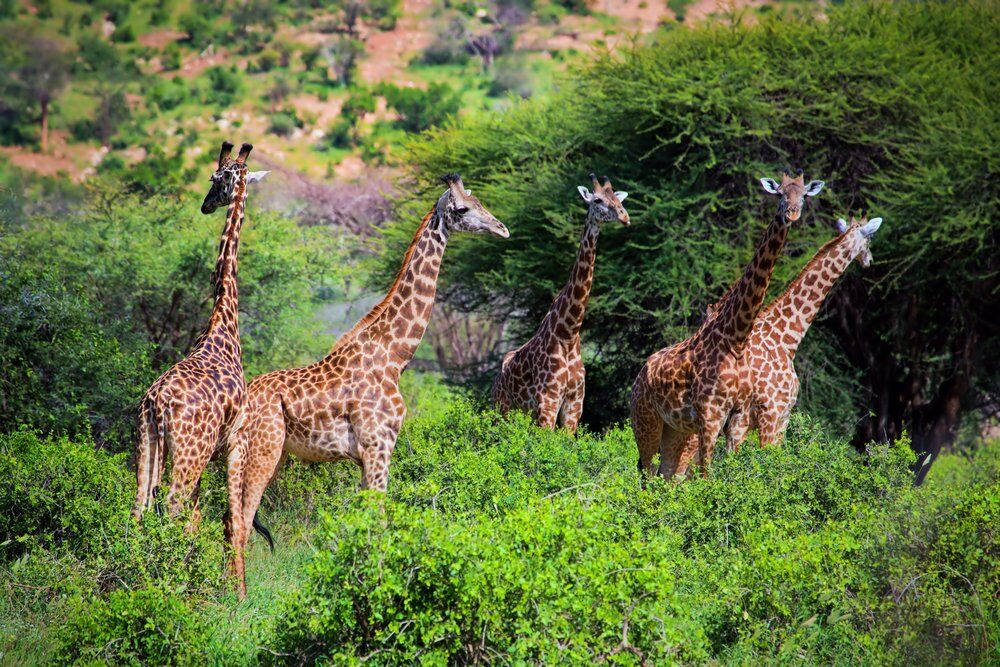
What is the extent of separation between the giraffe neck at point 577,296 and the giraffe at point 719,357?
2.56 ft

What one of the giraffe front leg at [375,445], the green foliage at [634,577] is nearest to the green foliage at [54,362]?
the giraffe front leg at [375,445]

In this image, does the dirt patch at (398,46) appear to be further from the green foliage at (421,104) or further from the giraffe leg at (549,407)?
the giraffe leg at (549,407)

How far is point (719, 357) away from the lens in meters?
9.59

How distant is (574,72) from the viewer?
18109 millimetres

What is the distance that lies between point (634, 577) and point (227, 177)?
4.39m

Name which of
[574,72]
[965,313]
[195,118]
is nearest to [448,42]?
[195,118]

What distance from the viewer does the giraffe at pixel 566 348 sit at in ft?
Result: 32.9

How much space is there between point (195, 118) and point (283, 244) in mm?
42352

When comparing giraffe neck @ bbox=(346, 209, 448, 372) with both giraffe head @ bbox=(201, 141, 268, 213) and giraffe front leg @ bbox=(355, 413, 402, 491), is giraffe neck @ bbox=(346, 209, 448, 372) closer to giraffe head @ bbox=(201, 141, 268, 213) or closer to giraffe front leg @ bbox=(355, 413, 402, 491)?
giraffe front leg @ bbox=(355, 413, 402, 491)

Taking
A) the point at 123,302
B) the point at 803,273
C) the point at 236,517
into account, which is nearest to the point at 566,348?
the point at 803,273

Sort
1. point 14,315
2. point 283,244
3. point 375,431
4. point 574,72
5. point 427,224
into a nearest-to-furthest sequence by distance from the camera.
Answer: point 375,431, point 427,224, point 14,315, point 283,244, point 574,72

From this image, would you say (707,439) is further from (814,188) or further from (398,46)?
(398,46)

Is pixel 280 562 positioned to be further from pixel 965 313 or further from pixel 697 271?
pixel 965 313

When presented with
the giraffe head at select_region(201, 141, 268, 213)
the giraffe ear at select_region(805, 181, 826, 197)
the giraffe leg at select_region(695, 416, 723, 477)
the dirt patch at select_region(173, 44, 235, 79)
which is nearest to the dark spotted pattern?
the giraffe head at select_region(201, 141, 268, 213)
